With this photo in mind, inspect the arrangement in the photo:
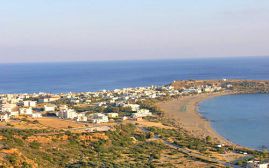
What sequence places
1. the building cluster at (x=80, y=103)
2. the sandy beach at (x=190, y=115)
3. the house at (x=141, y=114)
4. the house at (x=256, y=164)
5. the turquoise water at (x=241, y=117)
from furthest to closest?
the house at (x=141, y=114), the building cluster at (x=80, y=103), the sandy beach at (x=190, y=115), the turquoise water at (x=241, y=117), the house at (x=256, y=164)

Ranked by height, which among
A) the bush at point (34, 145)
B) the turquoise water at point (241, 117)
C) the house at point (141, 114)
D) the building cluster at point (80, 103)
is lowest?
the turquoise water at point (241, 117)

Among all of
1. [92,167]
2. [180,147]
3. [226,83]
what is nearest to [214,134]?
[180,147]

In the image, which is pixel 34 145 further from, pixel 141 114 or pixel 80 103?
pixel 80 103

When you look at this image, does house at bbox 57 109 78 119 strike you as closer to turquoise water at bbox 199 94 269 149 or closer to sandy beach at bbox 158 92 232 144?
sandy beach at bbox 158 92 232 144

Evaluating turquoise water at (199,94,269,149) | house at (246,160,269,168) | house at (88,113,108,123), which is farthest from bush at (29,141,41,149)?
turquoise water at (199,94,269,149)

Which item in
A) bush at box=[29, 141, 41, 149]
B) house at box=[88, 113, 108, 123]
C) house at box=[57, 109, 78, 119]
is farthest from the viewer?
house at box=[57, 109, 78, 119]

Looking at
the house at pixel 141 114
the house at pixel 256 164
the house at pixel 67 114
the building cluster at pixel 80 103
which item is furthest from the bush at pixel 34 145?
the house at pixel 141 114

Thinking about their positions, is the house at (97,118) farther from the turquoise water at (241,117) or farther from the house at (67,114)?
the turquoise water at (241,117)
